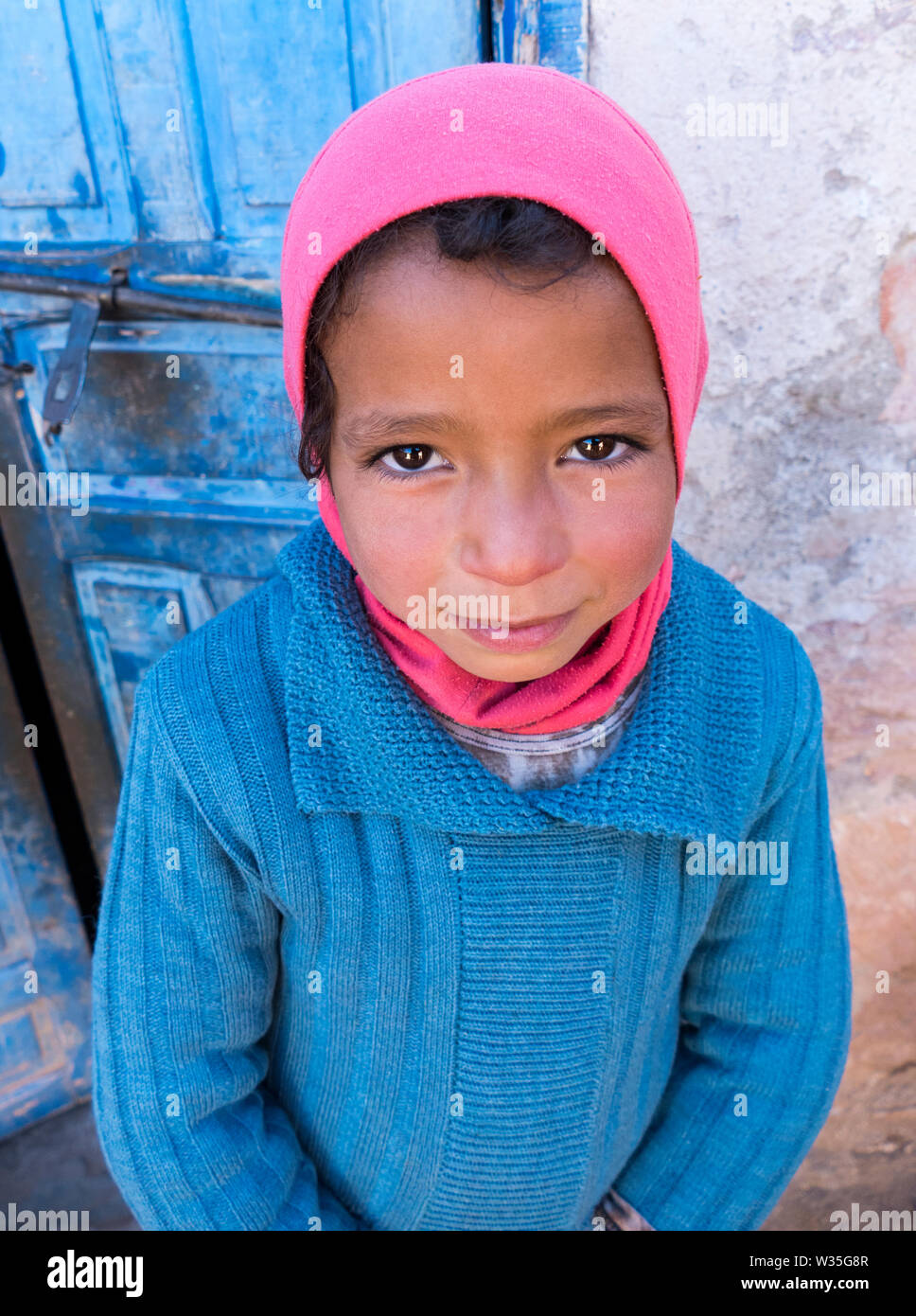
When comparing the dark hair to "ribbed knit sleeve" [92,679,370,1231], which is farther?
"ribbed knit sleeve" [92,679,370,1231]

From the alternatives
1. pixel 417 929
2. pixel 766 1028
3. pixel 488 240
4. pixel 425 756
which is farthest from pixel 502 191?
pixel 766 1028

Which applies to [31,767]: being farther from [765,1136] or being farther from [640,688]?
[765,1136]

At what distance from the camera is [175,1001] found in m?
0.84

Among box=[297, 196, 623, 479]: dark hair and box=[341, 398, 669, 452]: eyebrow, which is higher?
box=[297, 196, 623, 479]: dark hair

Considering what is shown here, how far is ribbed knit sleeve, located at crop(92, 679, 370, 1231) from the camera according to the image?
32.8 inches

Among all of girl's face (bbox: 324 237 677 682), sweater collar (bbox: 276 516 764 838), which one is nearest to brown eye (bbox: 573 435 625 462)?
girl's face (bbox: 324 237 677 682)

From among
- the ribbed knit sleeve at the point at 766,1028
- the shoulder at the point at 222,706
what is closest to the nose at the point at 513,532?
the shoulder at the point at 222,706

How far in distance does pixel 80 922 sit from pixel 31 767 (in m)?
0.37

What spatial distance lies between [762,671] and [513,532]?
1.35 feet

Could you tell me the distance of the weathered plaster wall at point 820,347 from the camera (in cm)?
113

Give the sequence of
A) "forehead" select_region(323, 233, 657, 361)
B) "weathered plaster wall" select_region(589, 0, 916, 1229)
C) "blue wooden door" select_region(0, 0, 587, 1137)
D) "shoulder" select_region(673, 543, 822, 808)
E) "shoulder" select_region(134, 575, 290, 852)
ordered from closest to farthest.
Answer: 1. "forehead" select_region(323, 233, 657, 361)
2. "shoulder" select_region(134, 575, 290, 852)
3. "shoulder" select_region(673, 543, 822, 808)
4. "weathered plaster wall" select_region(589, 0, 916, 1229)
5. "blue wooden door" select_region(0, 0, 587, 1137)

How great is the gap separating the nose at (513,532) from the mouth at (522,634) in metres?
0.06

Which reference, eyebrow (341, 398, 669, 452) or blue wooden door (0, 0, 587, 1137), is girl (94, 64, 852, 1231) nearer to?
eyebrow (341, 398, 669, 452)

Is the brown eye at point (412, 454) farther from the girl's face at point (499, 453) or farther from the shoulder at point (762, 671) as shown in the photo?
the shoulder at point (762, 671)
